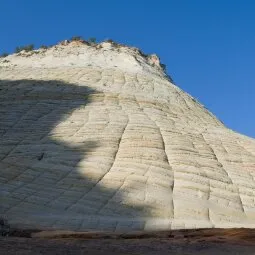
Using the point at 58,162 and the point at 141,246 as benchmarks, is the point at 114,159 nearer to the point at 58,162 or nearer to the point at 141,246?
the point at 58,162

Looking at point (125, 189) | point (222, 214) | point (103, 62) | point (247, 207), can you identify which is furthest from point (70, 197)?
point (103, 62)

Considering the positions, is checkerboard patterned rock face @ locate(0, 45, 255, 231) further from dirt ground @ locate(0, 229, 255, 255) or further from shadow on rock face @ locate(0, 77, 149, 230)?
dirt ground @ locate(0, 229, 255, 255)

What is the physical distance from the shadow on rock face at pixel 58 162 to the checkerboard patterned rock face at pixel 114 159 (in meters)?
0.02

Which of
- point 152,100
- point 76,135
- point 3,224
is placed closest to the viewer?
point 3,224

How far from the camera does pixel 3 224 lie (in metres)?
8.91

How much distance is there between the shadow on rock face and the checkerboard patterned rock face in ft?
0.08

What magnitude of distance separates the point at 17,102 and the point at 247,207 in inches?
377

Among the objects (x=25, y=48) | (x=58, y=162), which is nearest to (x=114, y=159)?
(x=58, y=162)

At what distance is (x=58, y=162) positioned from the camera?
14297 millimetres

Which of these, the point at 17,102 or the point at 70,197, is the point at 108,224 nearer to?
the point at 70,197

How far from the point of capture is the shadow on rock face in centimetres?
1124

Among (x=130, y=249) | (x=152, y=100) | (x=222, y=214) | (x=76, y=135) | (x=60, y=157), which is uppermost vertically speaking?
(x=152, y=100)

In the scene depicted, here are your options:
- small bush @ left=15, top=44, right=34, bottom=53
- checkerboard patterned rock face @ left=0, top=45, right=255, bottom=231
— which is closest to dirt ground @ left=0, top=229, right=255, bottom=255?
checkerboard patterned rock face @ left=0, top=45, right=255, bottom=231

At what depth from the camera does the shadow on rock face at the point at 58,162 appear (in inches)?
443
